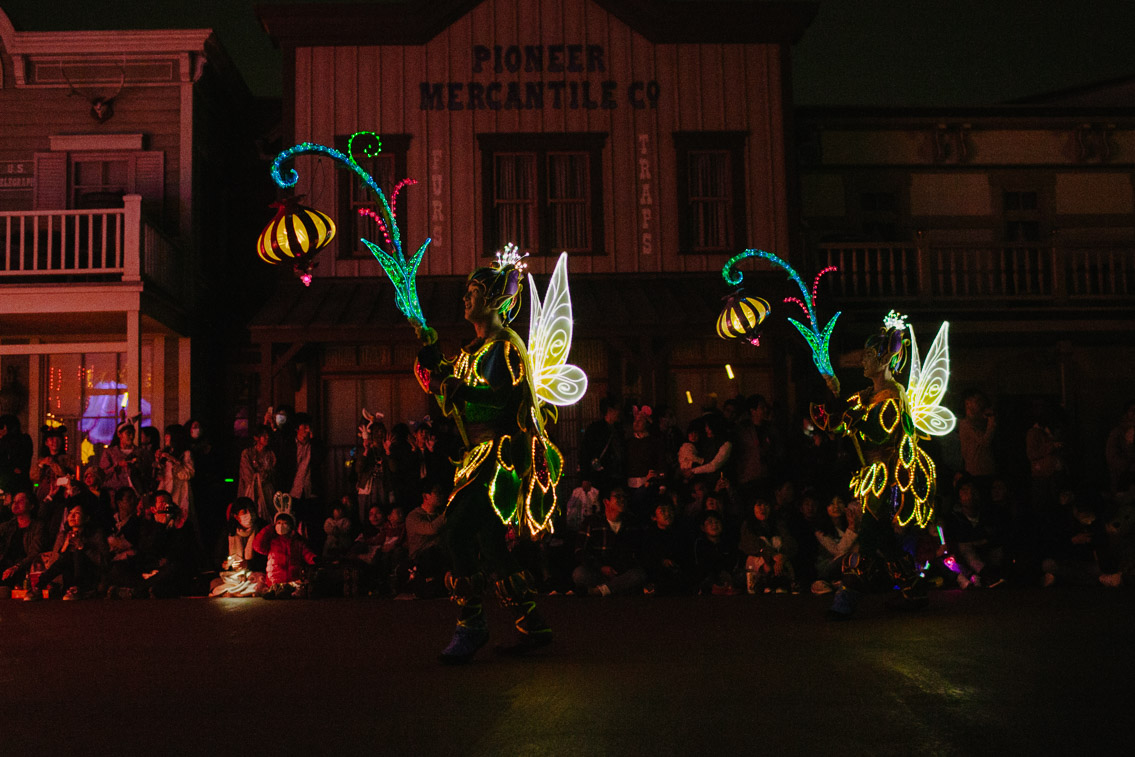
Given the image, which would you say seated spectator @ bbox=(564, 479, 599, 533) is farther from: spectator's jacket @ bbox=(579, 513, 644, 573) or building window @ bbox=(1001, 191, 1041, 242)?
building window @ bbox=(1001, 191, 1041, 242)

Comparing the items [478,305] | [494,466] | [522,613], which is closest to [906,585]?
[522,613]

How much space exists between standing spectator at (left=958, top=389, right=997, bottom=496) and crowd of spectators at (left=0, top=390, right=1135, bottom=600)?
0.10 ft

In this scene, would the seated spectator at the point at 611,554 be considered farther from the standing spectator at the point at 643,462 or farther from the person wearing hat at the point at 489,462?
the person wearing hat at the point at 489,462

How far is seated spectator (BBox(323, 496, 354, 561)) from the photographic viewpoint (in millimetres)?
11867

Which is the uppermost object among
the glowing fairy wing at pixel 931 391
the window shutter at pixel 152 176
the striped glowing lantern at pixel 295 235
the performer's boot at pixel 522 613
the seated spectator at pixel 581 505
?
the window shutter at pixel 152 176

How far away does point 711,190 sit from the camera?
16.9 meters

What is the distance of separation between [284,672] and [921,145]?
15329 millimetres

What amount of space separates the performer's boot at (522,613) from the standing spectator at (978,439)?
25.4 ft

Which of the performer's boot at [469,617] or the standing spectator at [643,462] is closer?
the performer's boot at [469,617]

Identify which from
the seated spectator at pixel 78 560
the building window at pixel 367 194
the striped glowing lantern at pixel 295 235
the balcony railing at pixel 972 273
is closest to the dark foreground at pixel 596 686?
the seated spectator at pixel 78 560

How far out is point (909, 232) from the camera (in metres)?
18.6

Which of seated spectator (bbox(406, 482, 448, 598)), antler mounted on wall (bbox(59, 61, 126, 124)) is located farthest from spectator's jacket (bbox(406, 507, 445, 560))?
antler mounted on wall (bbox(59, 61, 126, 124))

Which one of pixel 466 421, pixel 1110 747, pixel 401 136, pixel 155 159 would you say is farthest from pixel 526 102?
pixel 1110 747

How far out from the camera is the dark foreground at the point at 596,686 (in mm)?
4664
